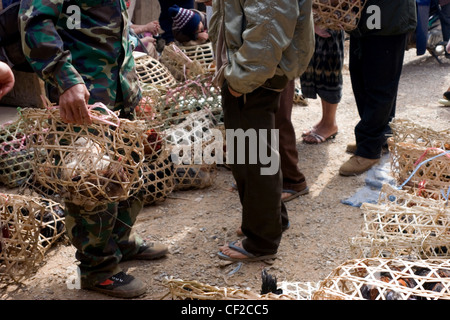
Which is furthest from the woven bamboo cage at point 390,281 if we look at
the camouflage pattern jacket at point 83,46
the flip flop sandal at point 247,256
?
the camouflage pattern jacket at point 83,46

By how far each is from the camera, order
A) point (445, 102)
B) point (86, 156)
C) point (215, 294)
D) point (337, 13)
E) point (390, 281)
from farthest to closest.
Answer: point (445, 102)
point (337, 13)
point (86, 156)
point (215, 294)
point (390, 281)

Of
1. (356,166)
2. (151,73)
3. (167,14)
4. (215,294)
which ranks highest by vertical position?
(167,14)

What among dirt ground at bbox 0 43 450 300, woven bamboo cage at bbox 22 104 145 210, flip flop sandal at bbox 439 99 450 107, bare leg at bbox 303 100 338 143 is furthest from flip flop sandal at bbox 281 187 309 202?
flip flop sandal at bbox 439 99 450 107

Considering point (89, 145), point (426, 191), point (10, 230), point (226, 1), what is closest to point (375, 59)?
point (426, 191)

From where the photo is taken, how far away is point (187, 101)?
4570 millimetres

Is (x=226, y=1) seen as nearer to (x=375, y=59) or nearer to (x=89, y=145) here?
(x=89, y=145)

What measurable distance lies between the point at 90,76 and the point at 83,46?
0.48ft

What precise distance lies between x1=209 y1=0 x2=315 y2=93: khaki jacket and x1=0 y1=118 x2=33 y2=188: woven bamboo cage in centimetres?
201

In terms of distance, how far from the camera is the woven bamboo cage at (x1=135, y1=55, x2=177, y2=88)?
16.5ft

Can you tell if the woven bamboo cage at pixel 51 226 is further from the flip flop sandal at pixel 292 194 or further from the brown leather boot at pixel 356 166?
the brown leather boot at pixel 356 166

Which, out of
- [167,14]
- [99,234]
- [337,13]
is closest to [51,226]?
[99,234]

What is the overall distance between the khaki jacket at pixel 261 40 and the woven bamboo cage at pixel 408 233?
0.86 m

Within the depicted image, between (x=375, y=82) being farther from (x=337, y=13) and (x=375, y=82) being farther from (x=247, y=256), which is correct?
(x=247, y=256)

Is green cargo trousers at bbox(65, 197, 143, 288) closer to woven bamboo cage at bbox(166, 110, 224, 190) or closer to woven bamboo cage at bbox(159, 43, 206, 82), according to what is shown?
woven bamboo cage at bbox(166, 110, 224, 190)
